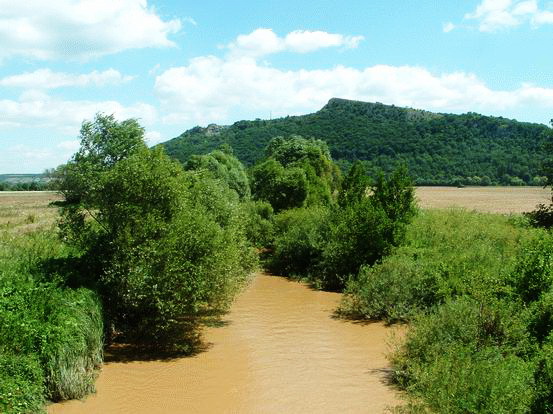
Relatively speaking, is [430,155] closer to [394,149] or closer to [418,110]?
[394,149]

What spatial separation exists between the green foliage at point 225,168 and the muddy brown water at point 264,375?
15.8 m

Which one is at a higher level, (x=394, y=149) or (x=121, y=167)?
(x=394, y=149)

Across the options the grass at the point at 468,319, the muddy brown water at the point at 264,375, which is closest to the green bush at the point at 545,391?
the grass at the point at 468,319

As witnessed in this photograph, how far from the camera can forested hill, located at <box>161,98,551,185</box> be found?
90.7m

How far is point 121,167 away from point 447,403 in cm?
1163

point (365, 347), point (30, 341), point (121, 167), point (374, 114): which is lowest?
point (365, 347)

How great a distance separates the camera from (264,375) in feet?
47.0

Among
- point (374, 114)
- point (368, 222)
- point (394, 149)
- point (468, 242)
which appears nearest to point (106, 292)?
point (368, 222)

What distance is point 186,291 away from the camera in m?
15.1

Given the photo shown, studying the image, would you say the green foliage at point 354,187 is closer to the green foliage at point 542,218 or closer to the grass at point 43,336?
the green foliage at point 542,218

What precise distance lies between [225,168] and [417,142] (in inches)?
2754

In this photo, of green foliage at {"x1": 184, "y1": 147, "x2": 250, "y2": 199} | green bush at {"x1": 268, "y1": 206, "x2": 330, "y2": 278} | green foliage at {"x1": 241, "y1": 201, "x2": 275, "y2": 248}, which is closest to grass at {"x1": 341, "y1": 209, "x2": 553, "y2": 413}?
green bush at {"x1": 268, "y1": 206, "x2": 330, "y2": 278}

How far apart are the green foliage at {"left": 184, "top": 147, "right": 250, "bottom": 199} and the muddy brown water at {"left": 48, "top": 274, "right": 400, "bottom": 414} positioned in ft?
51.8

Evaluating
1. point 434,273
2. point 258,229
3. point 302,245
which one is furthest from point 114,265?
point 258,229
